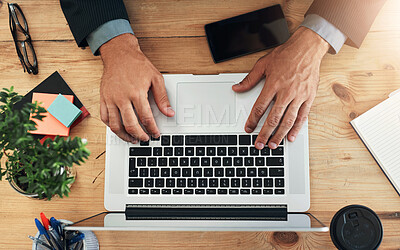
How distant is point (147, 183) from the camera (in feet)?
2.76

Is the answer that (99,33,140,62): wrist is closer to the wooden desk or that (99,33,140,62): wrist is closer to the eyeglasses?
the wooden desk

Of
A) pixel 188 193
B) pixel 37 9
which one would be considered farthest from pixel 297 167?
pixel 37 9

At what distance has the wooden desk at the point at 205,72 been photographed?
2.84 ft

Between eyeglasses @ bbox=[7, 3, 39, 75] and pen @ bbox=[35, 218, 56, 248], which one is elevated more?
eyeglasses @ bbox=[7, 3, 39, 75]

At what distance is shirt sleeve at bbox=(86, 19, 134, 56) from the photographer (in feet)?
2.90

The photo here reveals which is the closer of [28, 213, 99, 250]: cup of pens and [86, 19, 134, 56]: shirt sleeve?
[28, 213, 99, 250]: cup of pens

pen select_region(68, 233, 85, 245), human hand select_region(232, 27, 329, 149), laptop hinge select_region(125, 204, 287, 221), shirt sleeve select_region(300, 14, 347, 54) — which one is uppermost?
shirt sleeve select_region(300, 14, 347, 54)

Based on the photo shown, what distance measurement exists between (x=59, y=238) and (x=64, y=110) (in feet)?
1.14

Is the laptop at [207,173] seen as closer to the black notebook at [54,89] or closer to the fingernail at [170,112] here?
the fingernail at [170,112]

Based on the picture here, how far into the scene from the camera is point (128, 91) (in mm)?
848

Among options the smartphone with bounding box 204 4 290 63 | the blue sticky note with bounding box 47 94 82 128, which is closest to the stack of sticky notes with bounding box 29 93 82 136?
the blue sticky note with bounding box 47 94 82 128

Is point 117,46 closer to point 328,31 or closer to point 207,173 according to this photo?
point 207,173

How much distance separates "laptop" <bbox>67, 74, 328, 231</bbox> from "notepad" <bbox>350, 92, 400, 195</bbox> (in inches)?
6.9

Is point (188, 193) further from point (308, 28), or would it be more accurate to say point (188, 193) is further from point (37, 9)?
point (37, 9)
